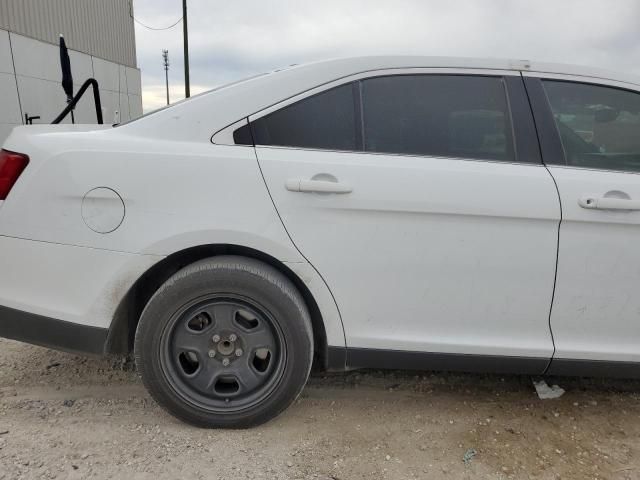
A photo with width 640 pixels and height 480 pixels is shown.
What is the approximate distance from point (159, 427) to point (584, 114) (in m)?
2.47

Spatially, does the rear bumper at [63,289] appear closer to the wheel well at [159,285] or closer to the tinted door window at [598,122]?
the wheel well at [159,285]

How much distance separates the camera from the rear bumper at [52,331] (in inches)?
90.1

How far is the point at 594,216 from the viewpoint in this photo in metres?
2.23

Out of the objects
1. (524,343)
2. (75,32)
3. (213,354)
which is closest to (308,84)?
(213,354)

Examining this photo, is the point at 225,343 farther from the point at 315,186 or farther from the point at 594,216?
the point at 594,216

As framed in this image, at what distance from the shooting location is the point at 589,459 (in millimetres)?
2291

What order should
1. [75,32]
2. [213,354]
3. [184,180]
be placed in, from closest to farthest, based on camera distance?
[184,180], [213,354], [75,32]

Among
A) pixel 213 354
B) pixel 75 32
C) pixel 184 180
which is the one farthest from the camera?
pixel 75 32

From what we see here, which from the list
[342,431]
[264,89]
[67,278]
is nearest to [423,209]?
[264,89]

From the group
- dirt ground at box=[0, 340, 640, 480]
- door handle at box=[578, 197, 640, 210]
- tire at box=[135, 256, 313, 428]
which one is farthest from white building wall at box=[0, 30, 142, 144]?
door handle at box=[578, 197, 640, 210]

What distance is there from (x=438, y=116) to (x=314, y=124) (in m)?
0.57

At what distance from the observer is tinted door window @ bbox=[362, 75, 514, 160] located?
234cm

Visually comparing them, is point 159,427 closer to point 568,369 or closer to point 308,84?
point 308,84

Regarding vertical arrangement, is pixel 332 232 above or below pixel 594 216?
below
